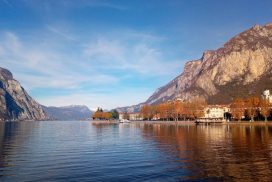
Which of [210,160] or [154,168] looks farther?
[210,160]

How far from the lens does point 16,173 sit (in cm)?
3622

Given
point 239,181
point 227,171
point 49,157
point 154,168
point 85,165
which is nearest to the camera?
point 239,181

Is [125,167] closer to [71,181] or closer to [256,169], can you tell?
[71,181]

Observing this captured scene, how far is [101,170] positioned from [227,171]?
48.8 ft

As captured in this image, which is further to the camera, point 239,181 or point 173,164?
point 173,164

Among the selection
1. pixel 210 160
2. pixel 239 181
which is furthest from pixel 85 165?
pixel 239 181

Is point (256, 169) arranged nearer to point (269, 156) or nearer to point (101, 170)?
point (269, 156)

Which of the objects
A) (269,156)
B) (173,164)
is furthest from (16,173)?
(269,156)

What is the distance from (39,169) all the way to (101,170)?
25.8ft

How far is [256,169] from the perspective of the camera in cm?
3653

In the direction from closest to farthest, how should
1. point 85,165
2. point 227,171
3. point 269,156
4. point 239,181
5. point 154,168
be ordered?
point 239,181 → point 227,171 → point 154,168 → point 85,165 → point 269,156

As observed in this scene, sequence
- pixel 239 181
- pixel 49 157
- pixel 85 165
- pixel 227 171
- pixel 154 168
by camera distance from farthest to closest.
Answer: pixel 49 157 < pixel 85 165 < pixel 154 168 < pixel 227 171 < pixel 239 181

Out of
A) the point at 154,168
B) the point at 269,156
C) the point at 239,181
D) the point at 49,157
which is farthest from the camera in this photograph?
the point at 49,157

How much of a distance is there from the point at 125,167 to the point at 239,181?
579 inches
